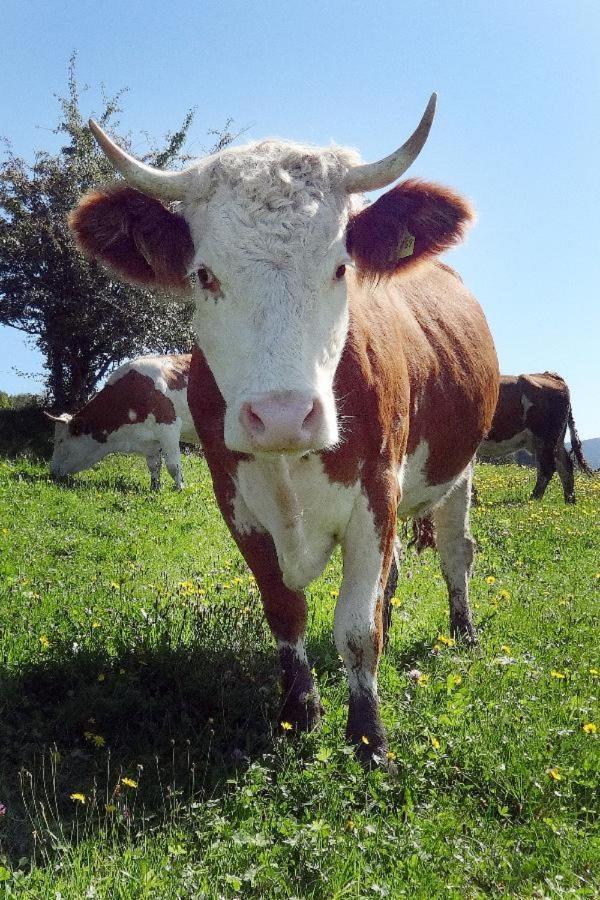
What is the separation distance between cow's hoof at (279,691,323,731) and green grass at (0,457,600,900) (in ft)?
0.31

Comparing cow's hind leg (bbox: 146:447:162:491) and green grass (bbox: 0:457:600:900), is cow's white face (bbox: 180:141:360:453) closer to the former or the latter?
green grass (bbox: 0:457:600:900)

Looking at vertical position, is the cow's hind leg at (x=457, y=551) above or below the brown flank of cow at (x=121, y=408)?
below

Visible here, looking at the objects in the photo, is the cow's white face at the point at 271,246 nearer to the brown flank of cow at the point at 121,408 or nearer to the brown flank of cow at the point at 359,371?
the brown flank of cow at the point at 359,371

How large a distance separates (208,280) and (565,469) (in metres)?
14.8

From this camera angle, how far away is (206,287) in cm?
377

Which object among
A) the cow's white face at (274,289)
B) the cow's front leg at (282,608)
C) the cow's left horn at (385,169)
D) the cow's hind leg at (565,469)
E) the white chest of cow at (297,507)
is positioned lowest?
the cow's hind leg at (565,469)

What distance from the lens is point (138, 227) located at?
4074 mm

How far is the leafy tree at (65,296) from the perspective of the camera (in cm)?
2138

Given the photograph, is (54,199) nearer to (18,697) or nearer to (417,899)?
(18,697)

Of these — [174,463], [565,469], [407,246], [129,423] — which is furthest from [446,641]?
[565,469]

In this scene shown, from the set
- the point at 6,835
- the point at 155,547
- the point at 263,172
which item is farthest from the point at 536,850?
the point at 155,547

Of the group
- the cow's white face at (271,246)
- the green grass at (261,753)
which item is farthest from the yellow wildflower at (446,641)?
the cow's white face at (271,246)

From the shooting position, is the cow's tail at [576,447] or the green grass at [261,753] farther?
the cow's tail at [576,447]

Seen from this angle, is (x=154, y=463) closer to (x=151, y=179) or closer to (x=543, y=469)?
(x=543, y=469)
